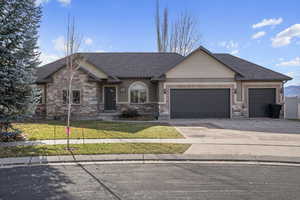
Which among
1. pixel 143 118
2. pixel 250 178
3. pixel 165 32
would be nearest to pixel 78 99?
pixel 143 118

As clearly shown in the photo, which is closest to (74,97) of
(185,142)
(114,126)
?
(114,126)

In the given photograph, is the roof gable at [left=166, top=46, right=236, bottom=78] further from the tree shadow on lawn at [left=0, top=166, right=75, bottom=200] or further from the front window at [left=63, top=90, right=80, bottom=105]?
the tree shadow on lawn at [left=0, top=166, right=75, bottom=200]

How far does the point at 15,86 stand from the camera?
8.33 metres

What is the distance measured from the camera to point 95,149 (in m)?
6.94

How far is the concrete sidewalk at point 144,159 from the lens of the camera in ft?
19.4

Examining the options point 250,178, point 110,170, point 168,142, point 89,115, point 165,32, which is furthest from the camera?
point 165,32

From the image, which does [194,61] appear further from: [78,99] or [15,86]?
[15,86]

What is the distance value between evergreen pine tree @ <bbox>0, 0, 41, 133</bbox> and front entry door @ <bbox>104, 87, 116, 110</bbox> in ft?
31.2

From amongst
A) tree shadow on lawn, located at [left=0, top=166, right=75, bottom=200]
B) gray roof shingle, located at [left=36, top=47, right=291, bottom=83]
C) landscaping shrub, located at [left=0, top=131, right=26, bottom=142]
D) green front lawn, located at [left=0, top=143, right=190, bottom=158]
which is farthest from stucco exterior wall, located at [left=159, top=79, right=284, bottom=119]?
tree shadow on lawn, located at [left=0, top=166, right=75, bottom=200]

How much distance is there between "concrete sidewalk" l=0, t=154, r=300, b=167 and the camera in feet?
19.4

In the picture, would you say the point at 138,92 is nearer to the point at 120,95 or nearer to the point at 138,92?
the point at 138,92

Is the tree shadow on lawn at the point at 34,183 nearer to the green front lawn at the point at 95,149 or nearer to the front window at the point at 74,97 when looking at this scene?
the green front lawn at the point at 95,149

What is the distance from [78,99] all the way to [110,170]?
12.2m

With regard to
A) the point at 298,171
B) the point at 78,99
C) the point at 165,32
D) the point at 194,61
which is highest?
the point at 165,32
